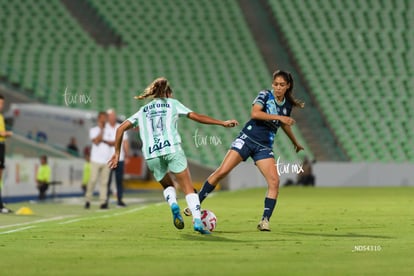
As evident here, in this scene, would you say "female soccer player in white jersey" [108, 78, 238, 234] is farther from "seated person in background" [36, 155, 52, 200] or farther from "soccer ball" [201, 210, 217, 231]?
"seated person in background" [36, 155, 52, 200]

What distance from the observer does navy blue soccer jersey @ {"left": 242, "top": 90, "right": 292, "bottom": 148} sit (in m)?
13.7

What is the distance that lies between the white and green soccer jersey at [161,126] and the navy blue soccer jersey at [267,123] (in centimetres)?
134

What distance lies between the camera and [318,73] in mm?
46125

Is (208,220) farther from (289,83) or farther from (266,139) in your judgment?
(289,83)

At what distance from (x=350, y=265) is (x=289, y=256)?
3.28 ft

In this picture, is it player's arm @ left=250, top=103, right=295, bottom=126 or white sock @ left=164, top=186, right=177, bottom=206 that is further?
player's arm @ left=250, top=103, right=295, bottom=126

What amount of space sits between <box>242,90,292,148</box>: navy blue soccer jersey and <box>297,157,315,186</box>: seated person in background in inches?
1003

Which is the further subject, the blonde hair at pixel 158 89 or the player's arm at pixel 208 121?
the blonde hair at pixel 158 89

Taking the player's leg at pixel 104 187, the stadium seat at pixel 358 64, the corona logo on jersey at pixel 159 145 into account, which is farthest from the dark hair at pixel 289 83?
the stadium seat at pixel 358 64

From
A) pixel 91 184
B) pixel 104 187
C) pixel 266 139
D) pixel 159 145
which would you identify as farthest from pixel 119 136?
pixel 91 184

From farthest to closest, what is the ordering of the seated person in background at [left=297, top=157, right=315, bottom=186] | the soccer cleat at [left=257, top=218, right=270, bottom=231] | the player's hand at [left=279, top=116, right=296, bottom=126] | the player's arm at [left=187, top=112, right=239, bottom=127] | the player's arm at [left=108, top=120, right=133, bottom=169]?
the seated person in background at [left=297, top=157, right=315, bottom=186]
the soccer cleat at [left=257, top=218, right=270, bottom=231]
the player's hand at [left=279, top=116, right=296, bottom=126]
the player's arm at [left=108, top=120, right=133, bottom=169]
the player's arm at [left=187, top=112, right=239, bottom=127]

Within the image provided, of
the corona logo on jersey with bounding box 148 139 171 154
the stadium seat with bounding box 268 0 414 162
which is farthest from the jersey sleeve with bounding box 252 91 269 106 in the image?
the stadium seat with bounding box 268 0 414 162

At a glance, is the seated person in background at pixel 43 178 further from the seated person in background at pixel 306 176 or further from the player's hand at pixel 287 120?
the player's hand at pixel 287 120

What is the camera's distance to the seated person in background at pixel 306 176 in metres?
39.2
